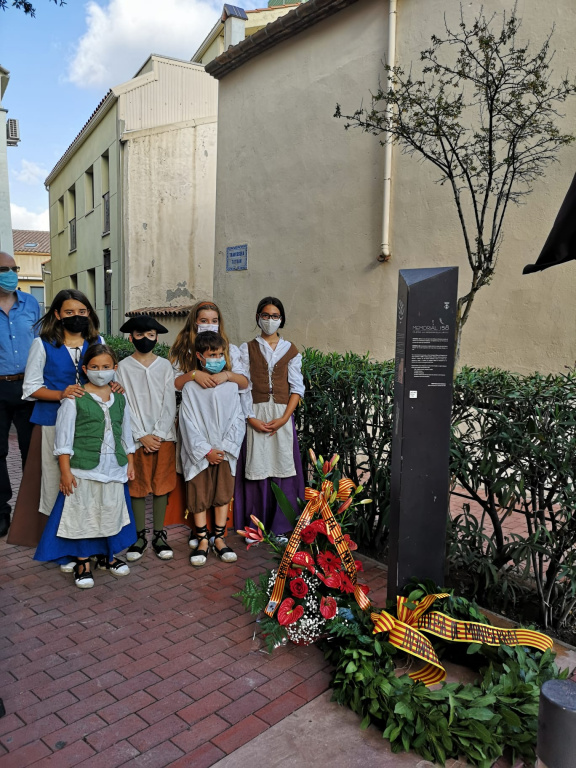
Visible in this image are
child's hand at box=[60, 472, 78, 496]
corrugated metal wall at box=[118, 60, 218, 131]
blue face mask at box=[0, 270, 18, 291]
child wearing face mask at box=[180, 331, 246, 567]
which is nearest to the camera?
child's hand at box=[60, 472, 78, 496]

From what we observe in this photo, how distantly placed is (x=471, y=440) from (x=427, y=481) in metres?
0.71

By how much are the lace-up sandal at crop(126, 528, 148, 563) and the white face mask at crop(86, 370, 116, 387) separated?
1.21 metres

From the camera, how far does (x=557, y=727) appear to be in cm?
161

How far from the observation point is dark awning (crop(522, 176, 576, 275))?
9.27ft

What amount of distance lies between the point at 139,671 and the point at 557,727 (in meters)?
2.07

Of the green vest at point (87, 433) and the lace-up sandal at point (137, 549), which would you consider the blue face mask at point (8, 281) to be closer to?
the green vest at point (87, 433)

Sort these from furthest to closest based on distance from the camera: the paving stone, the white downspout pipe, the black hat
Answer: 1. the white downspout pipe
2. the black hat
3. the paving stone

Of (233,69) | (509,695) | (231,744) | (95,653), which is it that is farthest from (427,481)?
(233,69)

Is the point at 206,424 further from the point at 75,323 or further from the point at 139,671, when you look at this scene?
the point at 139,671

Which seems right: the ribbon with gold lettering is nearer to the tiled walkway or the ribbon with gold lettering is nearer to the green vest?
the tiled walkway

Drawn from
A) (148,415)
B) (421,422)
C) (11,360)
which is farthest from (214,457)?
(11,360)

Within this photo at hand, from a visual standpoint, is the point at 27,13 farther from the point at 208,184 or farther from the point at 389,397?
the point at 208,184

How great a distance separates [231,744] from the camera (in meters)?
2.49

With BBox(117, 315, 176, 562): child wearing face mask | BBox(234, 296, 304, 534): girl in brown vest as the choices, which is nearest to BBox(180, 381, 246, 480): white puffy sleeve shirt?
BBox(117, 315, 176, 562): child wearing face mask
